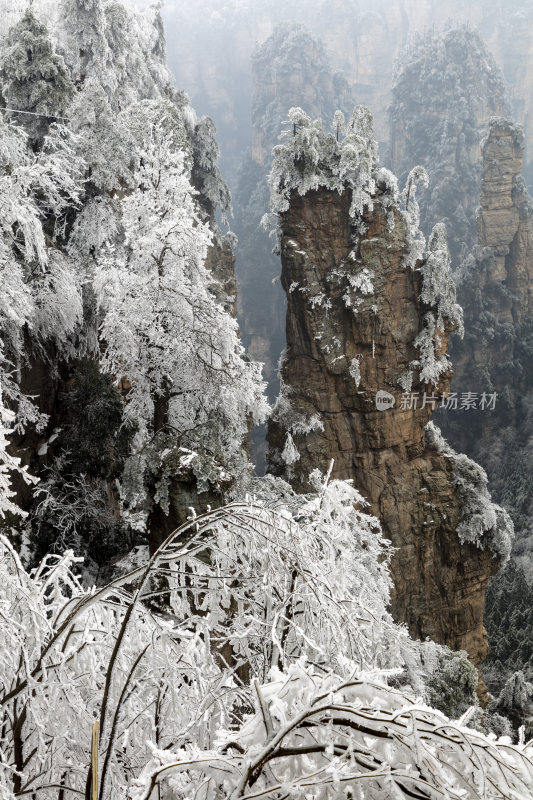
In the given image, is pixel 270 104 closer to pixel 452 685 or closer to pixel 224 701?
pixel 452 685

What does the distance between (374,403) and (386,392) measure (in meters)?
0.29

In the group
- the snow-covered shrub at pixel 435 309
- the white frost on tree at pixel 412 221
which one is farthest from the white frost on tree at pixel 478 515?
the white frost on tree at pixel 412 221

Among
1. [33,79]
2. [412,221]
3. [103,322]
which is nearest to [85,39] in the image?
[33,79]

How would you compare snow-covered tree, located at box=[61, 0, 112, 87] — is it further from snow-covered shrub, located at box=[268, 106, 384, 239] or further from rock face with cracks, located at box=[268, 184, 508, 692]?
rock face with cracks, located at box=[268, 184, 508, 692]

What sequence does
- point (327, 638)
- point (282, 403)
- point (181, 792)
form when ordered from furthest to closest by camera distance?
1. point (282, 403)
2. point (327, 638)
3. point (181, 792)

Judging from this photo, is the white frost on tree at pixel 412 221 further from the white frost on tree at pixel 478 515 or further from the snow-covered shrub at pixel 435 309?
the white frost on tree at pixel 478 515

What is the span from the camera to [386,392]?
11977 millimetres

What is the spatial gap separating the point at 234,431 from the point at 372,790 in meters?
6.26

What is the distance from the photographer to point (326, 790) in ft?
3.35

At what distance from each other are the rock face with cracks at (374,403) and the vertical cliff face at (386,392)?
19 mm

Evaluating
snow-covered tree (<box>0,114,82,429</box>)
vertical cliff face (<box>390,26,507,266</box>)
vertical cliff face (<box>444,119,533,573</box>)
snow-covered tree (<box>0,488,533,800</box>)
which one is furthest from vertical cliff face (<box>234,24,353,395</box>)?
snow-covered tree (<box>0,488,533,800</box>)

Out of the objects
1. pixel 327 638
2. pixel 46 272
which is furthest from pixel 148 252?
pixel 327 638

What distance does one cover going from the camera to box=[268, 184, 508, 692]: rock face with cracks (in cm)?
1160

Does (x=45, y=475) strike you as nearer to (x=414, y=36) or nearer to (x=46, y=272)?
(x=46, y=272)
